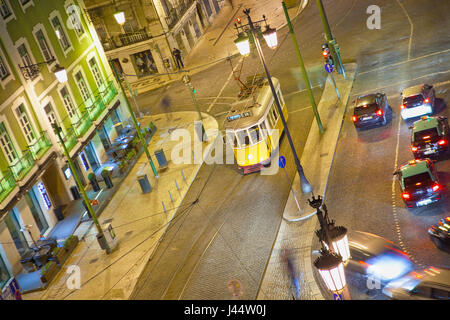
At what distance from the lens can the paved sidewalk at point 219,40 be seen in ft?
173

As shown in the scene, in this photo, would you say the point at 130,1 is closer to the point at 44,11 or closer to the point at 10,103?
Result: the point at 44,11

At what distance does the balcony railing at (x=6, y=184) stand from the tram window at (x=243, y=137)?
11.5 metres

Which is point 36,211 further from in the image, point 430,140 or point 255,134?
point 430,140

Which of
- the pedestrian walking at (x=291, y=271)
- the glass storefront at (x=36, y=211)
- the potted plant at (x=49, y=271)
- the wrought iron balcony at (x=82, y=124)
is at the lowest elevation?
the pedestrian walking at (x=291, y=271)

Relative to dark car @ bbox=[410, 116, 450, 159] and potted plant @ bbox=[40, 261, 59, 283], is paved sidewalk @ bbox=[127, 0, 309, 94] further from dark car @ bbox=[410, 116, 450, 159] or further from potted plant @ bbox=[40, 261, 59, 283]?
dark car @ bbox=[410, 116, 450, 159]

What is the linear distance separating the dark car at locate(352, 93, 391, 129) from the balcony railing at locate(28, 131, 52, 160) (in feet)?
56.1

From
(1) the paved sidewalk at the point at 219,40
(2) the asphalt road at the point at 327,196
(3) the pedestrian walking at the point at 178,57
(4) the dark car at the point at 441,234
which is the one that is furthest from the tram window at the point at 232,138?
(3) the pedestrian walking at the point at 178,57

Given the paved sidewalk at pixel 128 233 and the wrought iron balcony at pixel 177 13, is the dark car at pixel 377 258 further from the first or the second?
the wrought iron balcony at pixel 177 13

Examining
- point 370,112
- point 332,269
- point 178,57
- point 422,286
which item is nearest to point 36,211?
point 370,112

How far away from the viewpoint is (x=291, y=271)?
1947cm

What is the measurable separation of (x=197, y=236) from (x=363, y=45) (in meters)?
23.9

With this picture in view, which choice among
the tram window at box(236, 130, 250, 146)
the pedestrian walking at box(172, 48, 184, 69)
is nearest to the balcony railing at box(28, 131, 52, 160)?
the tram window at box(236, 130, 250, 146)

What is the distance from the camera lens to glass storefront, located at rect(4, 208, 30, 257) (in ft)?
88.2

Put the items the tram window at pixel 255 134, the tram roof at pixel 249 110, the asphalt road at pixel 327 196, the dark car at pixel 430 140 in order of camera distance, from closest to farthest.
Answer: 1. the asphalt road at pixel 327 196
2. the dark car at pixel 430 140
3. the tram window at pixel 255 134
4. the tram roof at pixel 249 110
